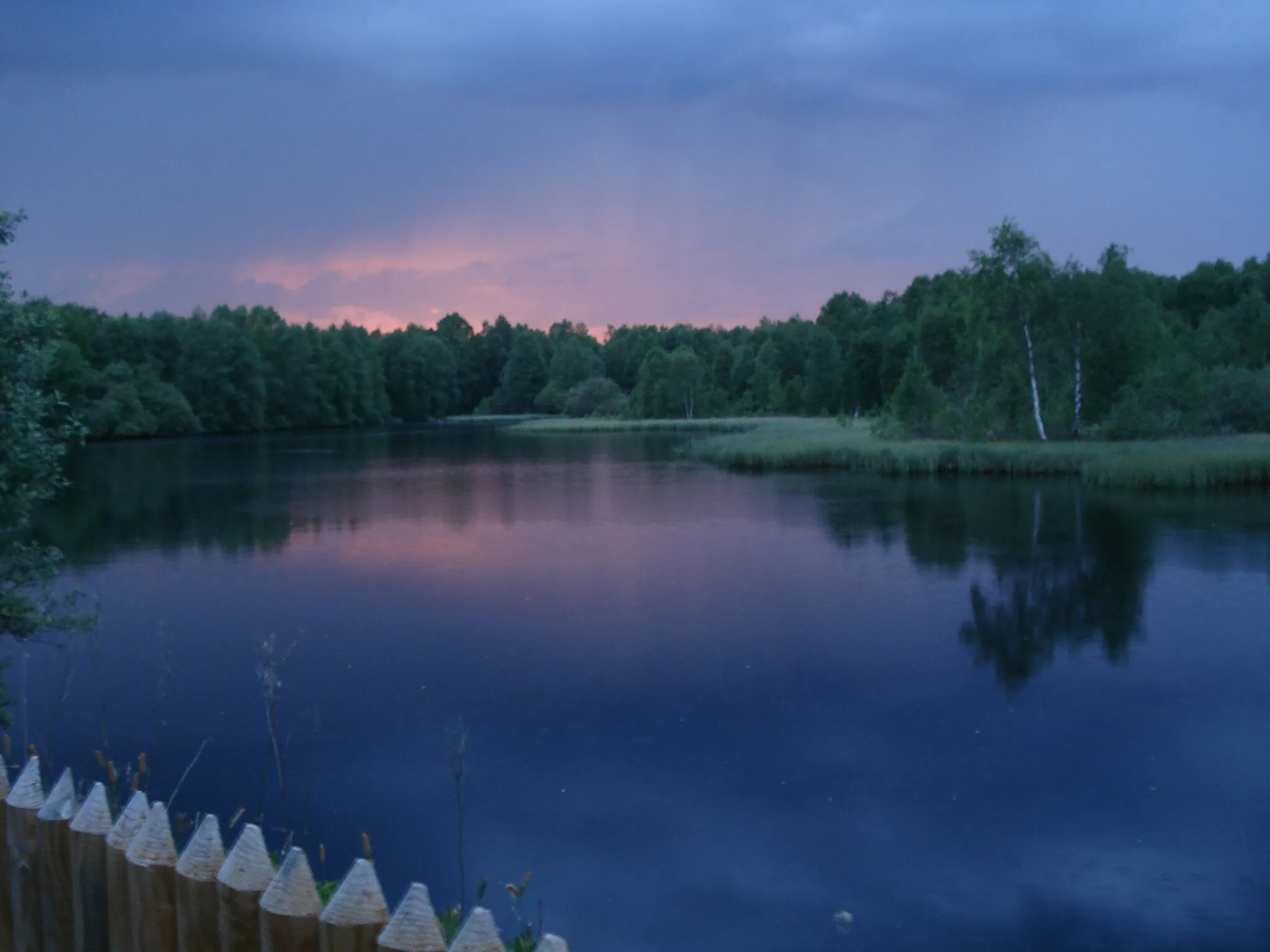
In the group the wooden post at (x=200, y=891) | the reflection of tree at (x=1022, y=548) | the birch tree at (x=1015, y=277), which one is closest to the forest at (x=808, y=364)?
the birch tree at (x=1015, y=277)

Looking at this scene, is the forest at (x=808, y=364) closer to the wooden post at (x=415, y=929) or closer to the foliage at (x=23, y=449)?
the foliage at (x=23, y=449)

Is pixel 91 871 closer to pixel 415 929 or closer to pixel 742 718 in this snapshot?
pixel 415 929

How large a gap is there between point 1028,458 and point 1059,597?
15177 mm

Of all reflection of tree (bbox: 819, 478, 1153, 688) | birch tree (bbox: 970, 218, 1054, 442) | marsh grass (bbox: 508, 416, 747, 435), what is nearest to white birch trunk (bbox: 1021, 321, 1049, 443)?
birch tree (bbox: 970, 218, 1054, 442)

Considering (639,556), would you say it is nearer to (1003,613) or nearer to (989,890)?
(1003,613)

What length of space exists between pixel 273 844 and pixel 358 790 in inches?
29.4

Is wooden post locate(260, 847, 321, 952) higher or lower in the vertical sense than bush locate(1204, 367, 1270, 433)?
lower

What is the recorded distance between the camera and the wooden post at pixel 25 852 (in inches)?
86.0

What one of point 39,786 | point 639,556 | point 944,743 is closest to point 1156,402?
point 639,556

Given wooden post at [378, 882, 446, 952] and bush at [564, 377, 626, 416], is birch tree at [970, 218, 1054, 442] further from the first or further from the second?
bush at [564, 377, 626, 416]

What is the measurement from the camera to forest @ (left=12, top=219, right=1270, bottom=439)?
30.1 meters

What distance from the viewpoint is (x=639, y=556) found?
15.4 m

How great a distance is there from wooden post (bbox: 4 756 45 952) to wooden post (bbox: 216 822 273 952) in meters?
0.56

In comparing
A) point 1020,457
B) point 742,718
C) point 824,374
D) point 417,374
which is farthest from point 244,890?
point 417,374
